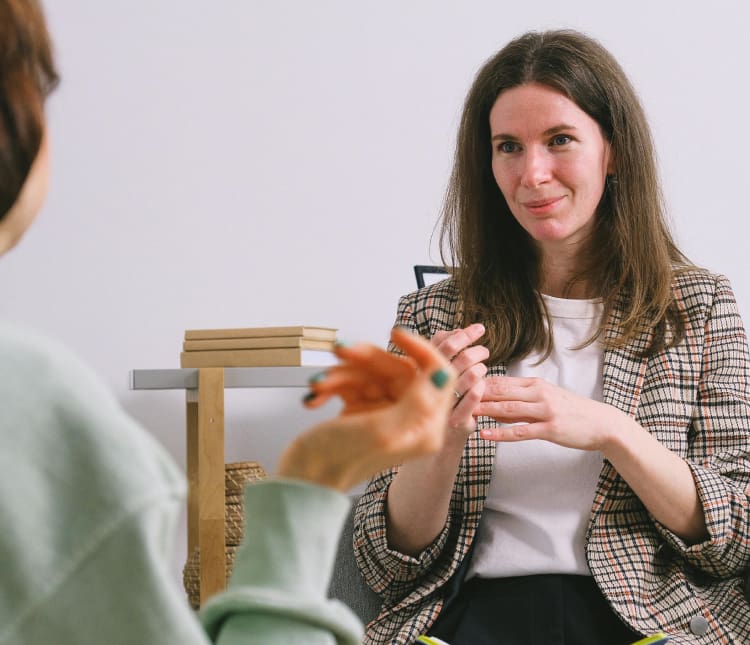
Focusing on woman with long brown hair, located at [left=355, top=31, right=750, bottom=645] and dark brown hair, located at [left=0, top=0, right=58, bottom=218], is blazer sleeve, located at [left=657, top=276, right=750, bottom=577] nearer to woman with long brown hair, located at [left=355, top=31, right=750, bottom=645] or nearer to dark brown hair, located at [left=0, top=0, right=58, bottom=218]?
woman with long brown hair, located at [left=355, top=31, right=750, bottom=645]

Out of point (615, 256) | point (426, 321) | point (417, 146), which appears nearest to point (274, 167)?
point (417, 146)

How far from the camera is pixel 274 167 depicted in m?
2.35

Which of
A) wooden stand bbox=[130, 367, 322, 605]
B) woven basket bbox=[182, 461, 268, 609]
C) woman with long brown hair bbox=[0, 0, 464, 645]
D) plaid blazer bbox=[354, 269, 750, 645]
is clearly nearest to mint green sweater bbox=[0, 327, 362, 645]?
woman with long brown hair bbox=[0, 0, 464, 645]

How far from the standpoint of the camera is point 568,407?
4.50 feet

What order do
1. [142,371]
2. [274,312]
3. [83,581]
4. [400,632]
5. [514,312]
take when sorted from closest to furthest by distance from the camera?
[83,581], [400,632], [514,312], [142,371], [274,312]

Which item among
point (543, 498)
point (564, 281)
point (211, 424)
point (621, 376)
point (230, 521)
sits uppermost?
point (564, 281)

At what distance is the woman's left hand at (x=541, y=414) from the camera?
1.36 m

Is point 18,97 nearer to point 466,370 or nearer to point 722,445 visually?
point 466,370

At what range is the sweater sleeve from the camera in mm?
533

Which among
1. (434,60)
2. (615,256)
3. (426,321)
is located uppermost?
(434,60)

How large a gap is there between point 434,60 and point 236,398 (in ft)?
3.05

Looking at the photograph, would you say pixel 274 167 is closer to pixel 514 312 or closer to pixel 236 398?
pixel 236 398

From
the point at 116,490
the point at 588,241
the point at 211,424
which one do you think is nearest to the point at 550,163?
the point at 588,241

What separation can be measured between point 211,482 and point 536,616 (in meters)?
0.86
